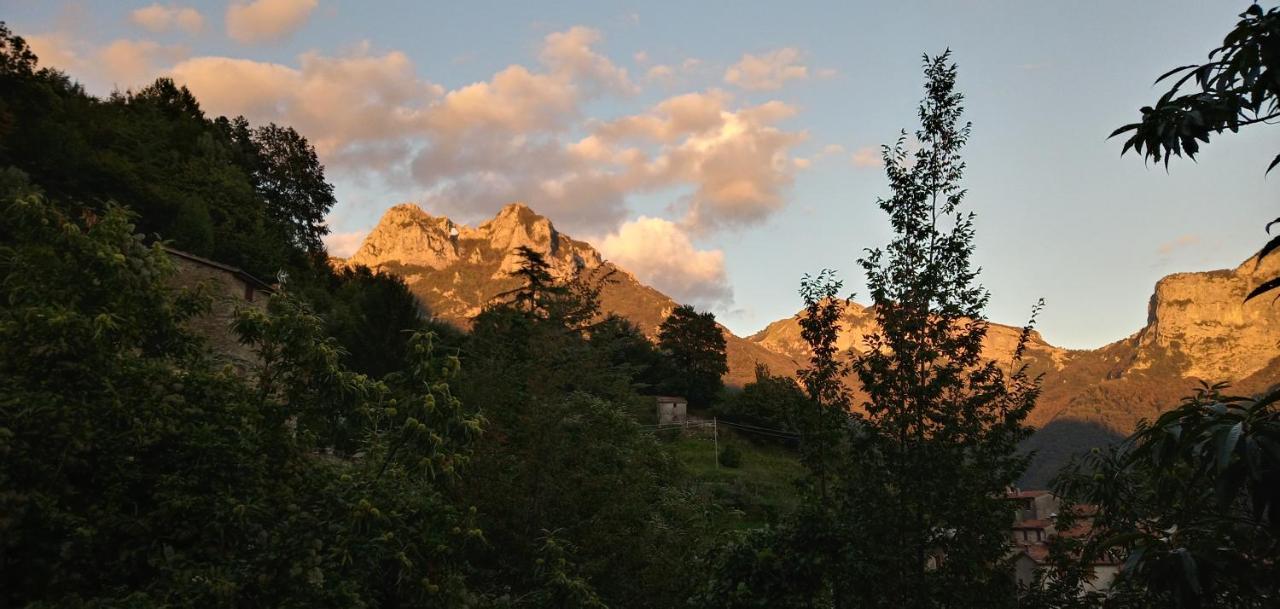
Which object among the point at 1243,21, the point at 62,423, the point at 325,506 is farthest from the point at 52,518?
the point at 1243,21

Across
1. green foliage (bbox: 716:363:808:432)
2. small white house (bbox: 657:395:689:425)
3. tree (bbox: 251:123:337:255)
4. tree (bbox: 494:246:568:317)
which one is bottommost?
small white house (bbox: 657:395:689:425)

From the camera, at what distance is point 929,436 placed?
25.9ft

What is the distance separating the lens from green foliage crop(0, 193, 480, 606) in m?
6.98

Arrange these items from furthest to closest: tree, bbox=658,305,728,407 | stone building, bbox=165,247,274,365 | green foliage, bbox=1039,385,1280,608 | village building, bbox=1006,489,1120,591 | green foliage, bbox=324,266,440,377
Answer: tree, bbox=658,305,728,407, green foliage, bbox=324,266,440,377, stone building, bbox=165,247,274,365, village building, bbox=1006,489,1120,591, green foliage, bbox=1039,385,1280,608

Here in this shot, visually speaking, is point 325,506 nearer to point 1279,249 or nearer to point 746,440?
point 1279,249

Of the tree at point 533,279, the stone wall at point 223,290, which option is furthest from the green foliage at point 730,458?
the stone wall at point 223,290

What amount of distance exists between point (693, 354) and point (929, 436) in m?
66.7

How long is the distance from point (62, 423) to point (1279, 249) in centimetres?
882

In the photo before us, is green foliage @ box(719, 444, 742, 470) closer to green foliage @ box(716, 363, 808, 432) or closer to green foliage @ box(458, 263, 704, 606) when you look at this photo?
green foliage @ box(458, 263, 704, 606)

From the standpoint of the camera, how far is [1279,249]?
301 centimetres

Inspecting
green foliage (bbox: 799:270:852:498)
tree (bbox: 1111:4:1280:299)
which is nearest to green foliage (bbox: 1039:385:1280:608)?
tree (bbox: 1111:4:1280:299)

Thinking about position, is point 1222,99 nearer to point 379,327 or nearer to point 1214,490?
point 1214,490

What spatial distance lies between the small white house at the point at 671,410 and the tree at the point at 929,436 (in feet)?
181

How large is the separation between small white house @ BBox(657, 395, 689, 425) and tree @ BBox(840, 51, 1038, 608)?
181 ft
